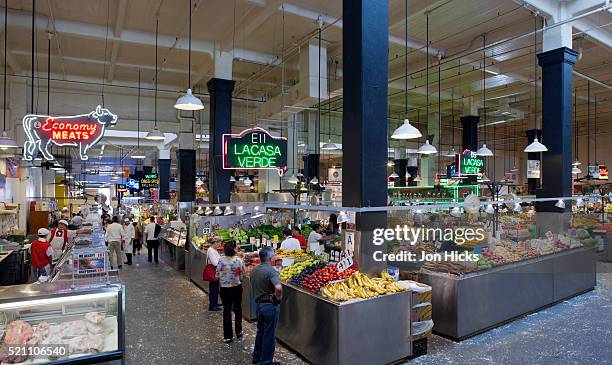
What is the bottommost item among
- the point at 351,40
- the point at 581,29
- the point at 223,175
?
the point at 223,175

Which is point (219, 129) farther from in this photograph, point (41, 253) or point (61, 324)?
point (61, 324)

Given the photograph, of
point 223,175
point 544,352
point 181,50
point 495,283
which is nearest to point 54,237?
point 223,175

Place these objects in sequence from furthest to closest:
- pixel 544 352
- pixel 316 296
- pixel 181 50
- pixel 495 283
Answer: pixel 181 50
pixel 495 283
pixel 544 352
pixel 316 296

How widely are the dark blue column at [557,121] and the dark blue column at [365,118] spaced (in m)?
5.74

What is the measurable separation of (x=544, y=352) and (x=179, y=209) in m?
13.7

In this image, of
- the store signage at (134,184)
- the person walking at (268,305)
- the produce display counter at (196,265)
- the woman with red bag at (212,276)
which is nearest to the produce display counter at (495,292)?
the person walking at (268,305)

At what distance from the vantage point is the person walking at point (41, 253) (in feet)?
29.3

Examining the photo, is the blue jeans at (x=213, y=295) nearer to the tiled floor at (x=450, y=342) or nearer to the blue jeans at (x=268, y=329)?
the tiled floor at (x=450, y=342)

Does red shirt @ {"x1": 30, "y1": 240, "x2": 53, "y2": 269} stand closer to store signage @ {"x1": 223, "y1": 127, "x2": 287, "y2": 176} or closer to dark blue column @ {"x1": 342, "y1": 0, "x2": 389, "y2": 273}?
store signage @ {"x1": 223, "y1": 127, "x2": 287, "y2": 176}

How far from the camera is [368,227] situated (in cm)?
553

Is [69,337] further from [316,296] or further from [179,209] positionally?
[179,209]

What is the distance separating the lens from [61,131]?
668 cm

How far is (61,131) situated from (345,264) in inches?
203

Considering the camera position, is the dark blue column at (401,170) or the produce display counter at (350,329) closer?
the produce display counter at (350,329)
